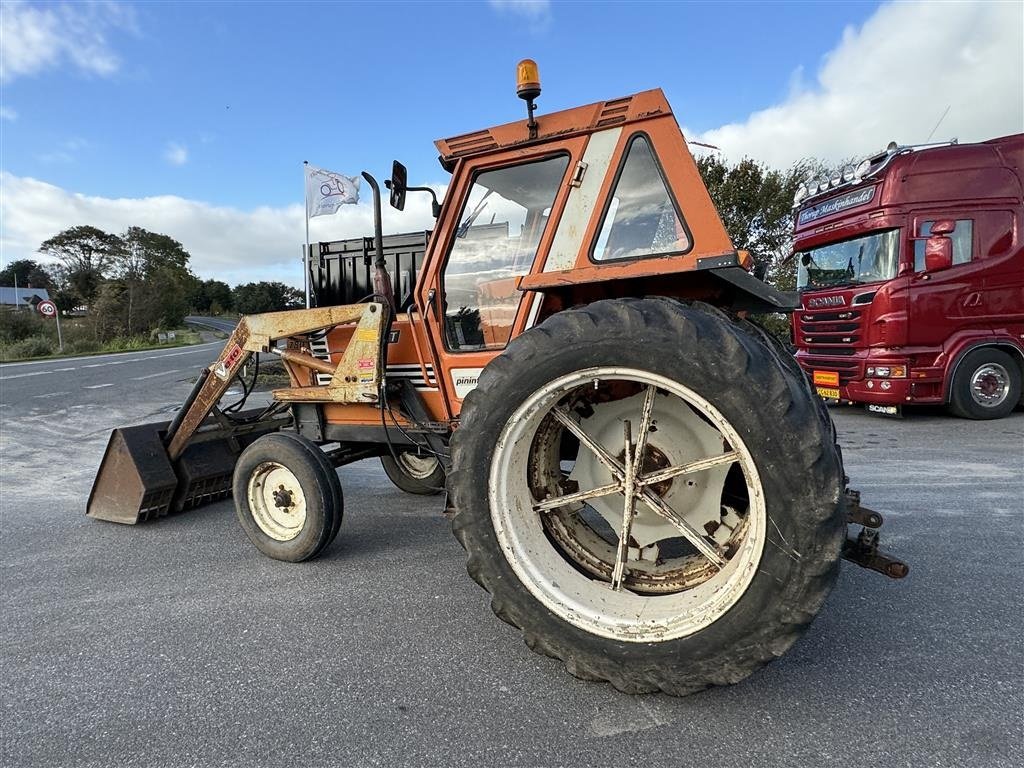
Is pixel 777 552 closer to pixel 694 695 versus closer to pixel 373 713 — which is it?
pixel 694 695

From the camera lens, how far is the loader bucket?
3734 mm

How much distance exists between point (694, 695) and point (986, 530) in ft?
8.72

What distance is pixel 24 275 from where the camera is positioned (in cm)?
6750

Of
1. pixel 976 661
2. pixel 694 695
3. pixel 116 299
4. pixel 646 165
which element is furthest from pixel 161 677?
pixel 116 299

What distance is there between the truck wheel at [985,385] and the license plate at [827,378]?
4.22 ft

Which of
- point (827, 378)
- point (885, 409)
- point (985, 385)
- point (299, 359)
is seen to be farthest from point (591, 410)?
point (985, 385)

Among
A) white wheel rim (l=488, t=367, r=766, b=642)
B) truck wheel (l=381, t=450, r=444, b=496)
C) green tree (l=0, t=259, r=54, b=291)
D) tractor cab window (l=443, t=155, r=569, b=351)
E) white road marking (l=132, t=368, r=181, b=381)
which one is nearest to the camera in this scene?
white wheel rim (l=488, t=367, r=766, b=642)

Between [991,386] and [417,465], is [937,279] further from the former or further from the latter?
[417,465]

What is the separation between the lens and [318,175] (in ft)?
36.6

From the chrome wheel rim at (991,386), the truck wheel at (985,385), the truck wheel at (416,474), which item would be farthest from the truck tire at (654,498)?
the chrome wheel rim at (991,386)

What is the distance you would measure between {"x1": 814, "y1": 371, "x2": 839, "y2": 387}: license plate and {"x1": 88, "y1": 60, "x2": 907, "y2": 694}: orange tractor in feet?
19.1

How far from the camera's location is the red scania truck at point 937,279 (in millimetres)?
6855

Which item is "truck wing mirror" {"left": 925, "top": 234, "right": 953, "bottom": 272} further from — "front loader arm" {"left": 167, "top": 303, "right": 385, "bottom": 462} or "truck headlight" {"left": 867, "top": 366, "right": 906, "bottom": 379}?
"front loader arm" {"left": 167, "top": 303, "right": 385, "bottom": 462}

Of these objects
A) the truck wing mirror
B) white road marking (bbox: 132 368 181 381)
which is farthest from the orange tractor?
Result: white road marking (bbox: 132 368 181 381)
